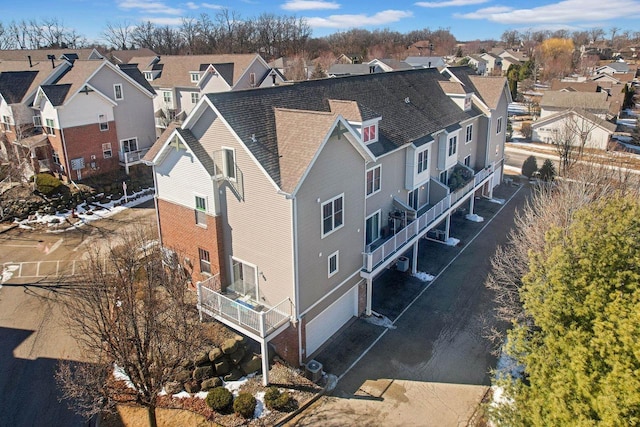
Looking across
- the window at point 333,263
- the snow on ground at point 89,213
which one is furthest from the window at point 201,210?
the snow on ground at point 89,213

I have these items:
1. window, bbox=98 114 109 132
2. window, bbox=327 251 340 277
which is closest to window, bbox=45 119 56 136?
window, bbox=98 114 109 132

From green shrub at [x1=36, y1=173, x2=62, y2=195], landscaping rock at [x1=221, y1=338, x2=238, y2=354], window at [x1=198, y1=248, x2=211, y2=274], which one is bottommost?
landscaping rock at [x1=221, y1=338, x2=238, y2=354]

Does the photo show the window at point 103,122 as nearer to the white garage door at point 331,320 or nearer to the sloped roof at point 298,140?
the sloped roof at point 298,140

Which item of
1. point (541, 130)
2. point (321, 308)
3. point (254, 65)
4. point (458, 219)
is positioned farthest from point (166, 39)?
point (321, 308)

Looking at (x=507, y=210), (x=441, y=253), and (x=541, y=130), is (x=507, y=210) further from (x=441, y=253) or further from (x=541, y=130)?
(x=541, y=130)

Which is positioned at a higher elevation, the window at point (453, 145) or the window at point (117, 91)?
the window at point (117, 91)

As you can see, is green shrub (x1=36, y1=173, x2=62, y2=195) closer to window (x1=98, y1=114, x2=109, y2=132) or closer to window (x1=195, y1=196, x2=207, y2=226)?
window (x1=98, y1=114, x2=109, y2=132)
